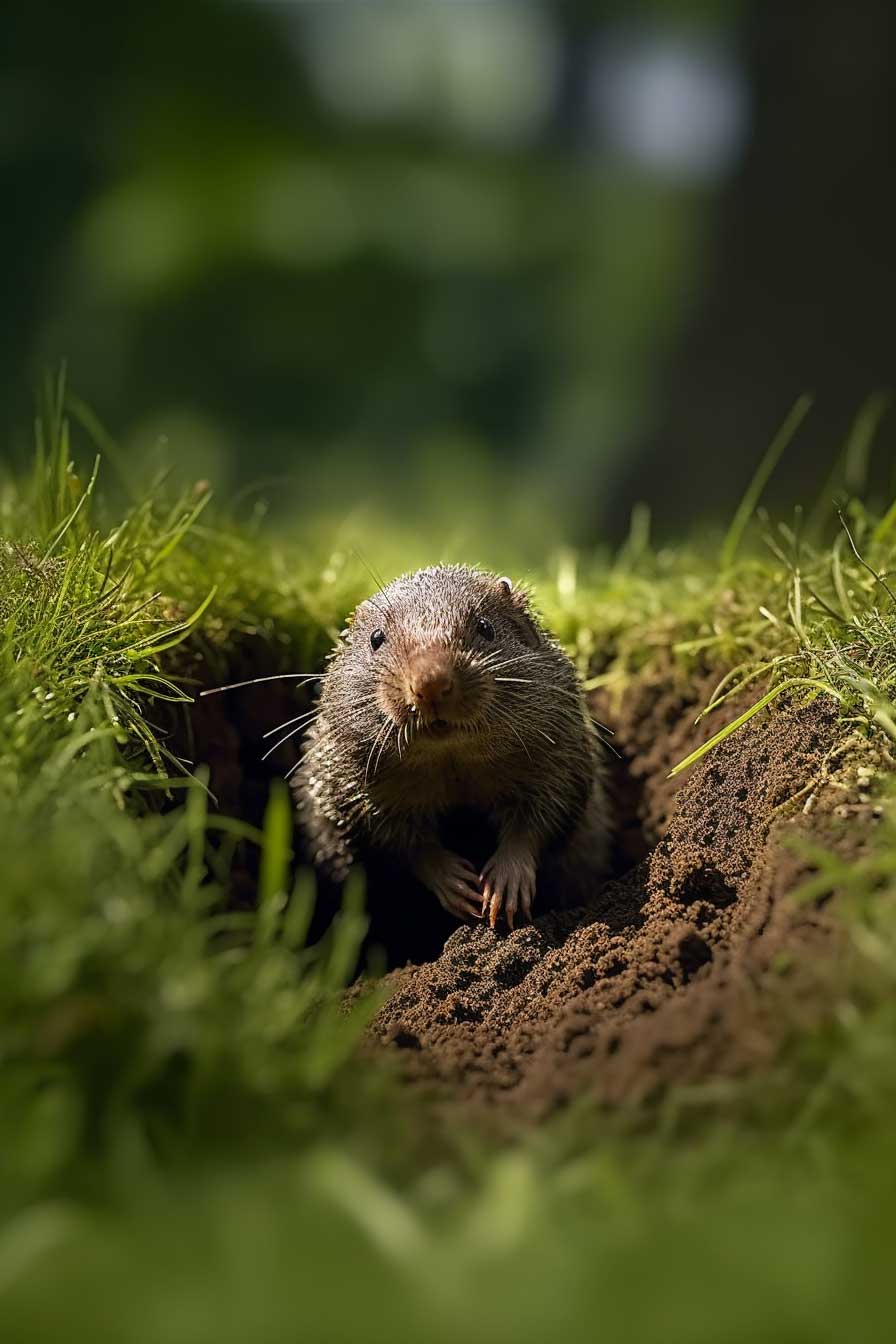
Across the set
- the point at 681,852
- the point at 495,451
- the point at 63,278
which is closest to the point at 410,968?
the point at 681,852

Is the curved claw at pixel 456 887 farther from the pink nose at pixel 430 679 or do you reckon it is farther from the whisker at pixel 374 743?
the pink nose at pixel 430 679

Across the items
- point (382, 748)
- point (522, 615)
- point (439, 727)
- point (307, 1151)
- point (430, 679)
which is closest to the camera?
point (307, 1151)

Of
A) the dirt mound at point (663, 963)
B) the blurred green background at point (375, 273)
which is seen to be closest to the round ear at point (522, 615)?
the dirt mound at point (663, 963)

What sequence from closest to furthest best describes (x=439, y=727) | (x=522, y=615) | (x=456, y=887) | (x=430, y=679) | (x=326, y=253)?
(x=430, y=679), (x=439, y=727), (x=456, y=887), (x=522, y=615), (x=326, y=253)

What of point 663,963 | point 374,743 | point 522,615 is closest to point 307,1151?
point 663,963

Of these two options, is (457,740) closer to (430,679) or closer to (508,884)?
(430,679)

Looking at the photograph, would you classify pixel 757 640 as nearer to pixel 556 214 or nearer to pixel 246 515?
pixel 246 515

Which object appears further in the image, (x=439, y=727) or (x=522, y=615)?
(x=522, y=615)

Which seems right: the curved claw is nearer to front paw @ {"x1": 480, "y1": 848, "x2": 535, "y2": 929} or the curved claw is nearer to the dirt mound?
front paw @ {"x1": 480, "y1": 848, "x2": 535, "y2": 929}
